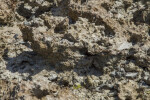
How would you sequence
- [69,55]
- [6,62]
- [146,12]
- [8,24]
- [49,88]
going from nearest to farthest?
[49,88]
[69,55]
[6,62]
[146,12]
[8,24]

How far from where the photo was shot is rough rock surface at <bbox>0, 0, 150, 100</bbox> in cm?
337

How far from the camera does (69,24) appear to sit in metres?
4.09

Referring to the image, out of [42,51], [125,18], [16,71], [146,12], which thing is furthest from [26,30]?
[146,12]

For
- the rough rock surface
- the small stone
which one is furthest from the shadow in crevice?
the small stone

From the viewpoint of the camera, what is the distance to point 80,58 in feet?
11.9

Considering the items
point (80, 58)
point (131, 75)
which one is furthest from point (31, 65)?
point (131, 75)

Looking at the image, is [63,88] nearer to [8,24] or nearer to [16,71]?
[16,71]

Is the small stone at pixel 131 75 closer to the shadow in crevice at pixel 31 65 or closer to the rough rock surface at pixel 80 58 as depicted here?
the rough rock surface at pixel 80 58

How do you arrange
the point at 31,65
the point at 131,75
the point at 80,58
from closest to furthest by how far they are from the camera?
1. the point at 131,75
2. the point at 80,58
3. the point at 31,65

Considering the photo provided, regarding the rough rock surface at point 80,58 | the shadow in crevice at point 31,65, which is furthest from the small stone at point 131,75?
the shadow in crevice at point 31,65

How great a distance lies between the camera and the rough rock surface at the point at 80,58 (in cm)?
337

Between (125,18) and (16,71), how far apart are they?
2.20 metres

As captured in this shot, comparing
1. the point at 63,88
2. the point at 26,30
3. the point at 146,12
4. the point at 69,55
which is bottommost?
the point at 63,88

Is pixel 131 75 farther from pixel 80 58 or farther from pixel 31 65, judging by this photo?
pixel 31 65
